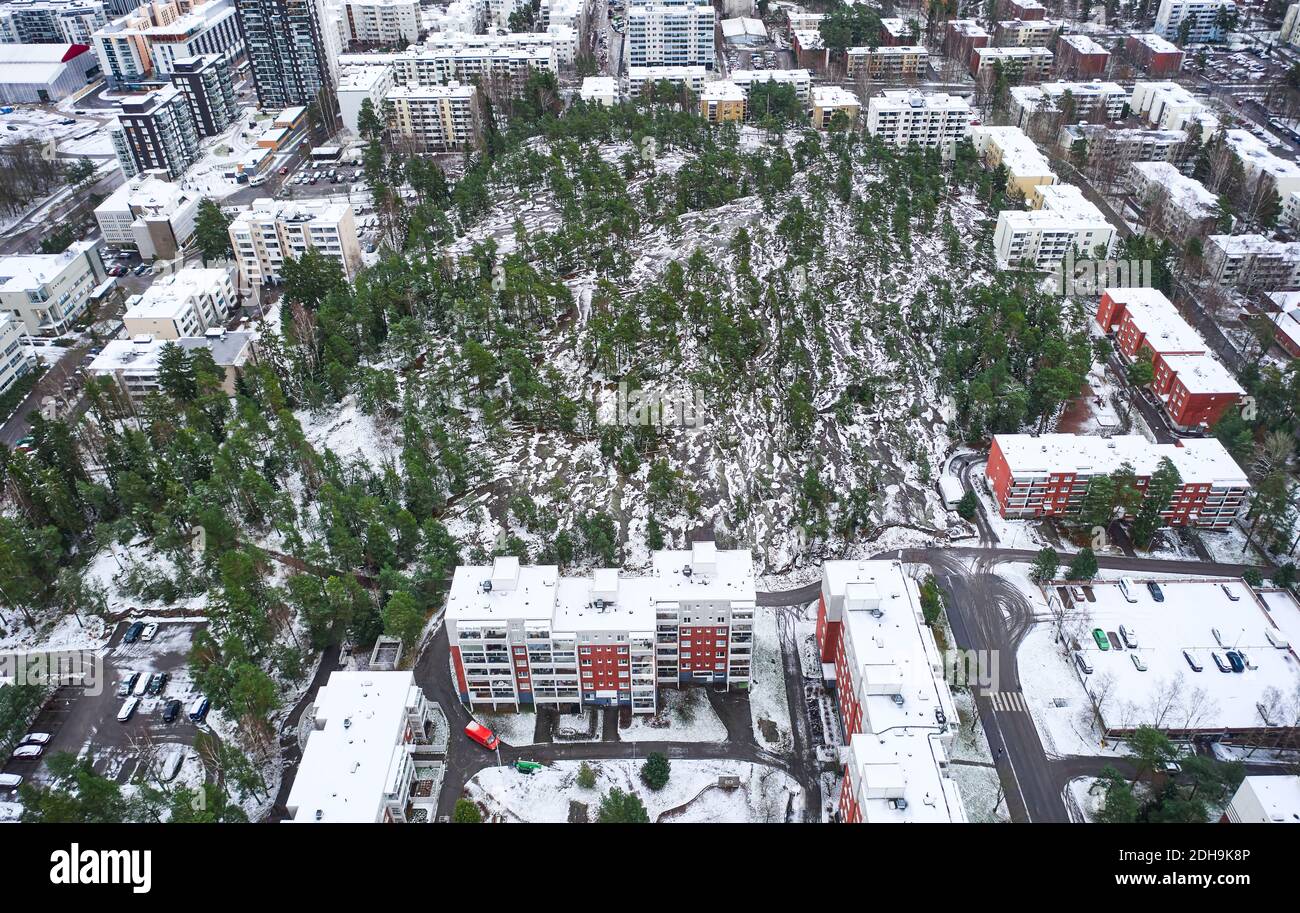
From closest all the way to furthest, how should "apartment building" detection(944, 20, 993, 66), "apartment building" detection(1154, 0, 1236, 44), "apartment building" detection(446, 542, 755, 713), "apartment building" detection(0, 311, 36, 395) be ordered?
1. "apartment building" detection(446, 542, 755, 713)
2. "apartment building" detection(0, 311, 36, 395)
3. "apartment building" detection(944, 20, 993, 66)
4. "apartment building" detection(1154, 0, 1236, 44)

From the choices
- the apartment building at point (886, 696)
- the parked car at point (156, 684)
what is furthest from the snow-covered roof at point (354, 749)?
the apartment building at point (886, 696)

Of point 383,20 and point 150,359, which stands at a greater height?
point 383,20

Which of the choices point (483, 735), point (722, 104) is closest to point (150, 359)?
point (483, 735)

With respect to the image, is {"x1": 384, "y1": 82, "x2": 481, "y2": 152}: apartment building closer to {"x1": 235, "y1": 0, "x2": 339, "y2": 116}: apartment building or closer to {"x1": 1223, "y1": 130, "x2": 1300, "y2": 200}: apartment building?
{"x1": 235, "y1": 0, "x2": 339, "y2": 116}: apartment building

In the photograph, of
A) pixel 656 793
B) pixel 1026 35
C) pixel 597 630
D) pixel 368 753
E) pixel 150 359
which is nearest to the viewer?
pixel 368 753

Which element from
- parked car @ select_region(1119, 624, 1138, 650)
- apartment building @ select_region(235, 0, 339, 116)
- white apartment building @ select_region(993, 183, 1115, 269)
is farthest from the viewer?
apartment building @ select_region(235, 0, 339, 116)

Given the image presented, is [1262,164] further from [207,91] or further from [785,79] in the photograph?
[207,91]

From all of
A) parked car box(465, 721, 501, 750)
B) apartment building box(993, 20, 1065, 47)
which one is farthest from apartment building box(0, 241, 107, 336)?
apartment building box(993, 20, 1065, 47)
